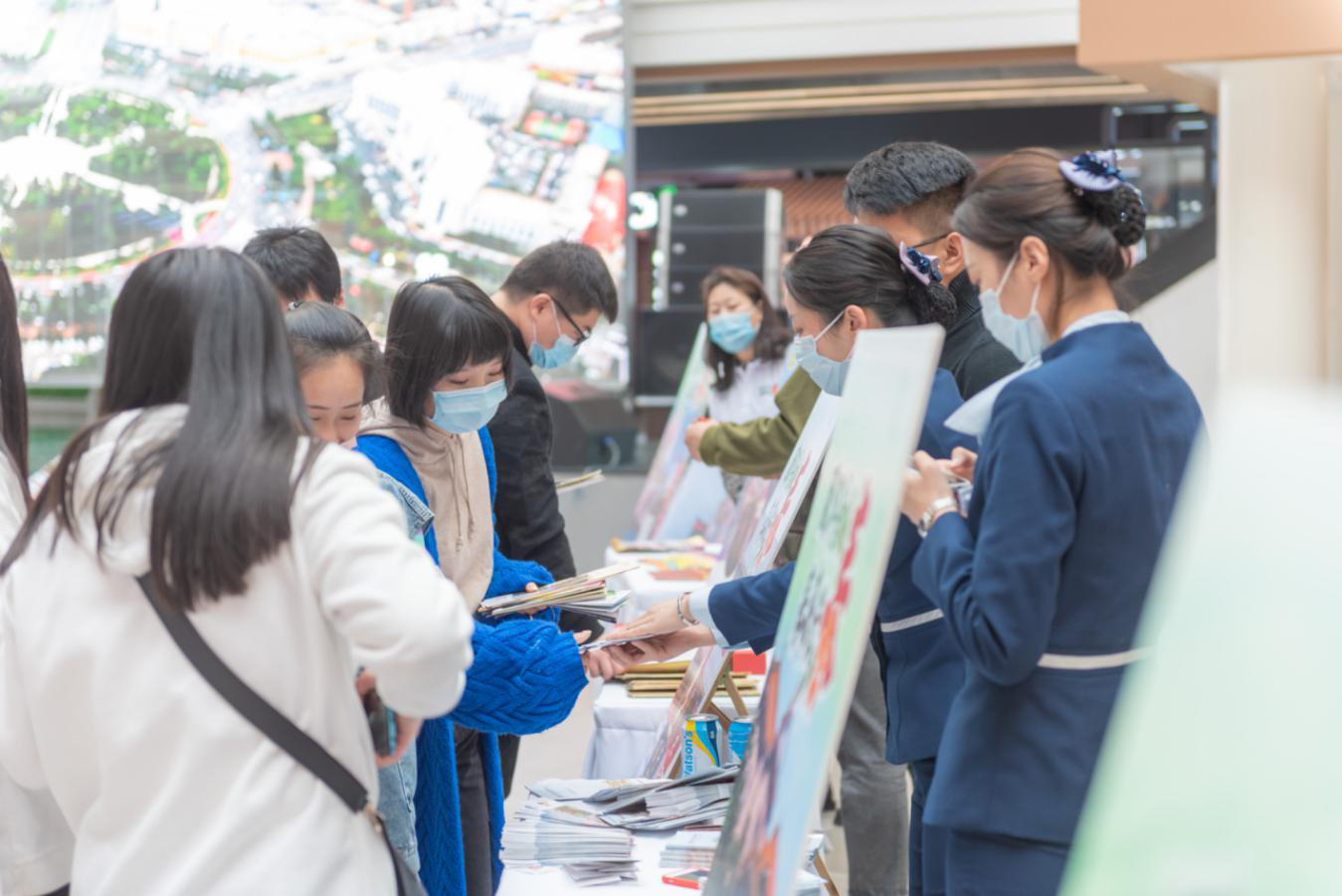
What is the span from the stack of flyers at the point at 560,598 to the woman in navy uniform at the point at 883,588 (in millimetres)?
86

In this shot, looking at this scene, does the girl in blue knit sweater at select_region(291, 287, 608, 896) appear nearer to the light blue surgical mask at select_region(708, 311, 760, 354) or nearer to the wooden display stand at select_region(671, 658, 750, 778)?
the wooden display stand at select_region(671, 658, 750, 778)

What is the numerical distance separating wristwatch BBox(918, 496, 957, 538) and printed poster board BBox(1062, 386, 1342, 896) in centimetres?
93

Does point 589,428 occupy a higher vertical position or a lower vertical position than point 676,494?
lower

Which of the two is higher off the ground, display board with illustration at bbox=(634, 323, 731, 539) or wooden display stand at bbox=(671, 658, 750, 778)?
wooden display stand at bbox=(671, 658, 750, 778)

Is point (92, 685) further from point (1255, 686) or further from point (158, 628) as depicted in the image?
point (1255, 686)

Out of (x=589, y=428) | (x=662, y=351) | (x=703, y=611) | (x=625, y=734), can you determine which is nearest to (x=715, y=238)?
(x=662, y=351)

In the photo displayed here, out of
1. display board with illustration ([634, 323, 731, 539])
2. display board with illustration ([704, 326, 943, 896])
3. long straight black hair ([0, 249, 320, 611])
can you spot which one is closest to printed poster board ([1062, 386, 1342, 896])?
display board with illustration ([704, 326, 943, 896])

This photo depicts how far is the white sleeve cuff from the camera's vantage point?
2.27 m

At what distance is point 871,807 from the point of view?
336cm

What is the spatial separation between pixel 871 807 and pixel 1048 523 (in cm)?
198

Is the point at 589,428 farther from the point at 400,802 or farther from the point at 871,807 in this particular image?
the point at 400,802

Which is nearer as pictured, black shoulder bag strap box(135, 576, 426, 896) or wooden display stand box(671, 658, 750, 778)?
black shoulder bag strap box(135, 576, 426, 896)

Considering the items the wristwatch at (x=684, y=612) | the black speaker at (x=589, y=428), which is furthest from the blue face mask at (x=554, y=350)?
the black speaker at (x=589, y=428)

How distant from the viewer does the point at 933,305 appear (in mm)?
2303
